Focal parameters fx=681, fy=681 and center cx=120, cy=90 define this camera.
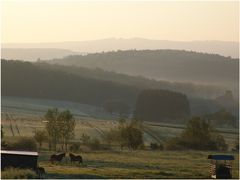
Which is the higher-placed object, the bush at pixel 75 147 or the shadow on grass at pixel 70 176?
the bush at pixel 75 147

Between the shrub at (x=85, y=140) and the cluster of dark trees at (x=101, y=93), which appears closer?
the shrub at (x=85, y=140)

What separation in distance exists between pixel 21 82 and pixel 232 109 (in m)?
46.7

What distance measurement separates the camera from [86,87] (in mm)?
143500

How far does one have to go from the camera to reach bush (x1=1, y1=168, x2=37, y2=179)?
27.6 metres

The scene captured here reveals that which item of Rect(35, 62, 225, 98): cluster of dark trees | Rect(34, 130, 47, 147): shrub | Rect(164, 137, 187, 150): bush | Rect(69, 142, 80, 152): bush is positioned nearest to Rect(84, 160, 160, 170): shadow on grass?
Rect(69, 142, 80, 152): bush

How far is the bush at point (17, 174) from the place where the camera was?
27.6m

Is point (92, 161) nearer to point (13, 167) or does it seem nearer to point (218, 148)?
point (13, 167)

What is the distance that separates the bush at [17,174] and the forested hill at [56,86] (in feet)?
291

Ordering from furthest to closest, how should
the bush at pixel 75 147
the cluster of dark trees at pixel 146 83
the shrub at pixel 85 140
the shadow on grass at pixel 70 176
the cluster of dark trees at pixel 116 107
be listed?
the cluster of dark trees at pixel 146 83, the cluster of dark trees at pixel 116 107, the shrub at pixel 85 140, the bush at pixel 75 147, the shadow on grass at pixel 70 176

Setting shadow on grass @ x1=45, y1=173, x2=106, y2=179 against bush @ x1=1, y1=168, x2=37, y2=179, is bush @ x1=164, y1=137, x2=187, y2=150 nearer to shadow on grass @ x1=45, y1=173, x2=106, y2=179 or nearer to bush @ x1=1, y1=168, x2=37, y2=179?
shadow on grass @ x1=45, y1=173, x2=106, y2=179

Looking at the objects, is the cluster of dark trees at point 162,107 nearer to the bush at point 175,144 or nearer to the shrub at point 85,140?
the bush at point 175,144

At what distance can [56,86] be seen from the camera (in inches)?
5349

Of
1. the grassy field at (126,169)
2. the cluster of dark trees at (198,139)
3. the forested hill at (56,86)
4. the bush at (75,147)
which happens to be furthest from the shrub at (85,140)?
the forested hill at (56,86)

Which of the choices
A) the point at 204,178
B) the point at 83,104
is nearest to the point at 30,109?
the point at 83,104
